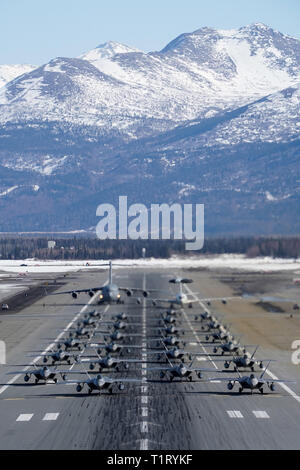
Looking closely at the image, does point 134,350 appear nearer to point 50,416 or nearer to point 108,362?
point 108,362

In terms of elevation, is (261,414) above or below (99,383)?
below

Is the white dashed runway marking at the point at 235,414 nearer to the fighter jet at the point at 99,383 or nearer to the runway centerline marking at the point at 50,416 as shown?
the fighter jet at the point at 99,383

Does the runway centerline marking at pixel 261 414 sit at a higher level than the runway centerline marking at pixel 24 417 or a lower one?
higher

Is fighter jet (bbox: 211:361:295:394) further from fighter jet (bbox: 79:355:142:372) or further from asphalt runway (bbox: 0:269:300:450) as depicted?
fighter jet (bbox: 79:355:142:372)

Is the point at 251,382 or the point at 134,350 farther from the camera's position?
the point at 134,350

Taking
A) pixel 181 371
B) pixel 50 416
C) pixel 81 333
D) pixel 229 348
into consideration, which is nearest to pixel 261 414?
pixel 181 371

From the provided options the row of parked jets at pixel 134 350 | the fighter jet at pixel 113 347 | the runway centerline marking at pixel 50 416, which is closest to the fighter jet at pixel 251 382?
the row of parked jets at pixel 134 350

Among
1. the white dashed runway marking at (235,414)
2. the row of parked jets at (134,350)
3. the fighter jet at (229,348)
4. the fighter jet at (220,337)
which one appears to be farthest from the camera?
the fighter jet at (220,337)

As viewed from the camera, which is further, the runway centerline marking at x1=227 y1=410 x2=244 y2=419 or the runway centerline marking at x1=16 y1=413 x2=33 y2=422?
the runway centerline marking at x1=227 y1=410 x2=244 y2=419

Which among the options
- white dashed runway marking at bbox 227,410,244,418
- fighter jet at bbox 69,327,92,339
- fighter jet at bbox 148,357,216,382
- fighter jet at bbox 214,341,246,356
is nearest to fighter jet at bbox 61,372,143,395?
fighter jet at bbox 148,357,216,382
